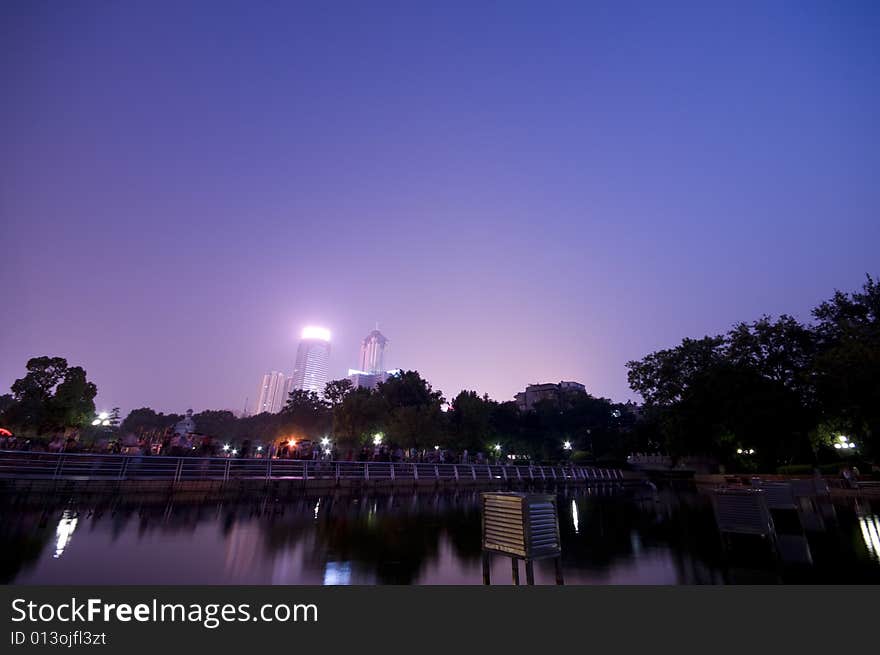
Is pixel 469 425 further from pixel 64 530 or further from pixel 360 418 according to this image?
pixel 64 530

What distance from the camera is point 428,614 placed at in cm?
351

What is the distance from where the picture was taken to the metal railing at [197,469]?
12.4m

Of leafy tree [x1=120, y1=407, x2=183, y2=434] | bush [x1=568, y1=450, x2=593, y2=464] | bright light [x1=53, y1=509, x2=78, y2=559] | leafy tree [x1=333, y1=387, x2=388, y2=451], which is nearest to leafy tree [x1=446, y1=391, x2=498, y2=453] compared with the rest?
leafy tree [x1=333, y1=387, x2=388, y2=451]

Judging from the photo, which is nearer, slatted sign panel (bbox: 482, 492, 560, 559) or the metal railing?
slatted sign panel (bbox: 482, 492, 560, 559)

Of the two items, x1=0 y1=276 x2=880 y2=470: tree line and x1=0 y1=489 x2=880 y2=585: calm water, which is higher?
x1=0 y1=276 x2=880 y2=470: tree line

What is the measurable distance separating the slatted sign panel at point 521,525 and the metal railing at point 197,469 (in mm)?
13018

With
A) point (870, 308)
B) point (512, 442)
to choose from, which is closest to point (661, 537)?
point (870, 308)

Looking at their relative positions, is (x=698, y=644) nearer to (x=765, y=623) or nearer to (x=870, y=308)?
(x=765, y=623)

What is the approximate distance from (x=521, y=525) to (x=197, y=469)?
1520 cm

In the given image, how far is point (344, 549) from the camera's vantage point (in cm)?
707

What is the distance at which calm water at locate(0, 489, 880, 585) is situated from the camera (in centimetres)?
538

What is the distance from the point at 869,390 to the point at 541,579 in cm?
2463

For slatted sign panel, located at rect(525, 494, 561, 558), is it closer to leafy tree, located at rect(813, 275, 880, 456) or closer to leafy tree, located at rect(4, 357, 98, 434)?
leafy tree, located at rect(813, 275, 880, 456)

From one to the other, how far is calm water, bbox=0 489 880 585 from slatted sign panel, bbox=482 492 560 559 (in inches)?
44.3
